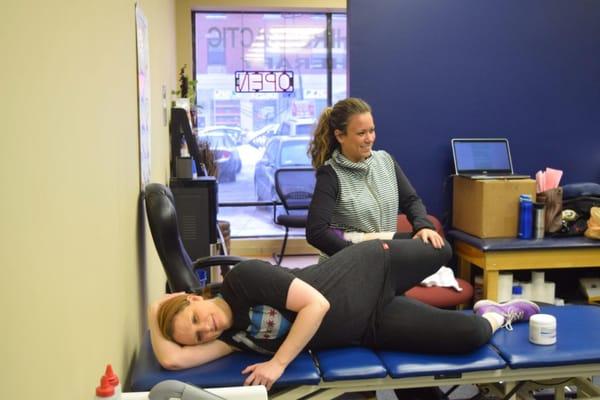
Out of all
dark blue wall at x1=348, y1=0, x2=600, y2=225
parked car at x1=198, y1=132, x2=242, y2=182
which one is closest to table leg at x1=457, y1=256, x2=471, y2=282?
dark blue wall at x1=348, y1=0, x2=600, y2=225

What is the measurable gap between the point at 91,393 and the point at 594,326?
5.93 ft

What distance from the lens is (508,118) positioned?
12.1 feet

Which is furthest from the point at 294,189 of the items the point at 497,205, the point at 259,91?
the point at 497,205

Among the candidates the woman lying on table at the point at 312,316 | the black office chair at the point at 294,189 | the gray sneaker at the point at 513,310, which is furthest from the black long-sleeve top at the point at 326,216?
the black office chair at the point at 294,189

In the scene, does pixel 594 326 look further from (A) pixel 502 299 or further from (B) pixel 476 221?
(B) pixel 476 221

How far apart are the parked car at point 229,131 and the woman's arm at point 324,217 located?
3741mm

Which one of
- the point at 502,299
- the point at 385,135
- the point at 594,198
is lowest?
the point at 502,299

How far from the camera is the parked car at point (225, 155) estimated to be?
19.9ft

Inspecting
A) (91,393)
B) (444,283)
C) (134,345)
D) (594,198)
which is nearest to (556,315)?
(444,283)

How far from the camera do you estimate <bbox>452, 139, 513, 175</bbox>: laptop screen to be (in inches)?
140

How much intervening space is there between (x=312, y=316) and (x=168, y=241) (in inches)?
27.6

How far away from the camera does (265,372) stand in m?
1.75

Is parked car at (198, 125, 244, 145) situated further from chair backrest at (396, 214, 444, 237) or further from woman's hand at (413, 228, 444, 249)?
woman's hand at (413, 228, 444, 249)

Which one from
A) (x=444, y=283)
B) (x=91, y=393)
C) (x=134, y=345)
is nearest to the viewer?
(x=91, y=393)
